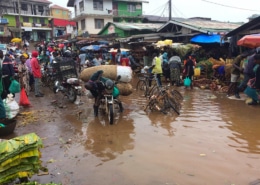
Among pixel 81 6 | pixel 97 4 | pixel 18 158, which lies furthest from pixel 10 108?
pixel 81 6

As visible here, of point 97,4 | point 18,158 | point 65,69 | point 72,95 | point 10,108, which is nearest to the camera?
point 18,158

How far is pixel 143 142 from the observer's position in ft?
17.9

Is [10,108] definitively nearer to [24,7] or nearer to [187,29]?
[187,29]

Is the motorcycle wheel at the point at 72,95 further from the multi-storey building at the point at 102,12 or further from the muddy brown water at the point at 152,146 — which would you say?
the multi-storey building at the point at 102,12

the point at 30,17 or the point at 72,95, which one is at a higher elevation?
the point at 30,17

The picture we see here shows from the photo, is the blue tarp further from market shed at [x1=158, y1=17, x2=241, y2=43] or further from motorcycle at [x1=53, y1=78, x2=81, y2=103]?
motorcycle at [x1=53, y1=78, x2=81, y2=103]

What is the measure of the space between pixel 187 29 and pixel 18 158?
15136 millimetres

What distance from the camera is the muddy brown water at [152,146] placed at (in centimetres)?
399

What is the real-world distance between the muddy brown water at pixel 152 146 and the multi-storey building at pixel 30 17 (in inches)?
1834

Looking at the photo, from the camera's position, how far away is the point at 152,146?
520 cm

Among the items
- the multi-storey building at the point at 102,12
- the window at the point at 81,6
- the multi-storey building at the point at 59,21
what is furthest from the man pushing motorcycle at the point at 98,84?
the multi-storey building at the point at 59,21

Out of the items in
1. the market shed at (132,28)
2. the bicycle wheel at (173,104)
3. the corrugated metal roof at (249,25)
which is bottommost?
the bicycle wheel at (173,104)

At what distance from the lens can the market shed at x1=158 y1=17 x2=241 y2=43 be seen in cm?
1541

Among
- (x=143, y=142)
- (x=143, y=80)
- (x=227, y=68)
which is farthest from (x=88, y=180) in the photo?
(x=227, y=68)
